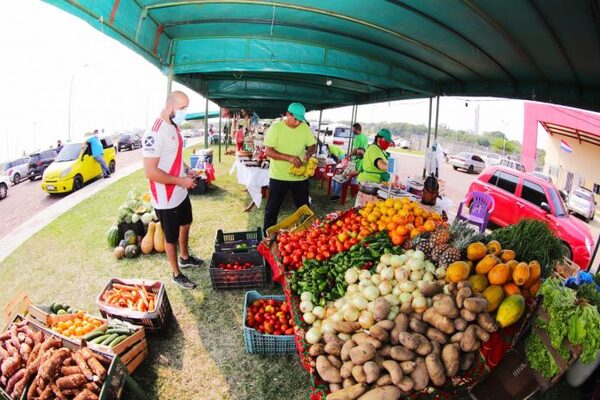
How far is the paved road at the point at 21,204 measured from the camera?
31.0 feet

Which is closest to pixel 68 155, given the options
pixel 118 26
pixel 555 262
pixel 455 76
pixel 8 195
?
pixel 8 195

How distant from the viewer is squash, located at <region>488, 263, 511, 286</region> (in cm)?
226

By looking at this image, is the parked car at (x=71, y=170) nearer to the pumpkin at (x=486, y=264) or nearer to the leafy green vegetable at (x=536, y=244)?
the pumpkin at (x=486, y=264)

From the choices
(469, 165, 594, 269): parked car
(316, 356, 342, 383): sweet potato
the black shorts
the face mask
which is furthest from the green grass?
(469, 165, 594, 269): parked car

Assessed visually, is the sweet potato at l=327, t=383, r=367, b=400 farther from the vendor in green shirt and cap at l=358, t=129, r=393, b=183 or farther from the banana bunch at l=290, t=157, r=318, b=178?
the vendor in green shirt and cap at l=358, t=129, r=393, b=183

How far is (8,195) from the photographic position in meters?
14.1

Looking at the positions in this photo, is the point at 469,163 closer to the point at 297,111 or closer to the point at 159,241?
the point at 297,111

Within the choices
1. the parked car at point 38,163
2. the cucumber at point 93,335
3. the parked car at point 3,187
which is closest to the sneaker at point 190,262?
the cucumber at point 93,335

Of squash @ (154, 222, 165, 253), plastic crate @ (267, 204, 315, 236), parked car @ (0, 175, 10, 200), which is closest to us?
plastic crate @ (267, 204, 315, 236)

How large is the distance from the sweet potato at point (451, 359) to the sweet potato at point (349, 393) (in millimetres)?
541

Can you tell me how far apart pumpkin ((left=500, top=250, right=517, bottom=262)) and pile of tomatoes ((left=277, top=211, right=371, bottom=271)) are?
120 centimetres

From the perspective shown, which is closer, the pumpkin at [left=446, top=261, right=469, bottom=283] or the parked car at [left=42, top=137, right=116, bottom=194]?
the pumpkin at [left=446, top=261, right=469, bottom=283]

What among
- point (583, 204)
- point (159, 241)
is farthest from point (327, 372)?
point (583, 204)

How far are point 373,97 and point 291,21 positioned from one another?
6.72 metres
